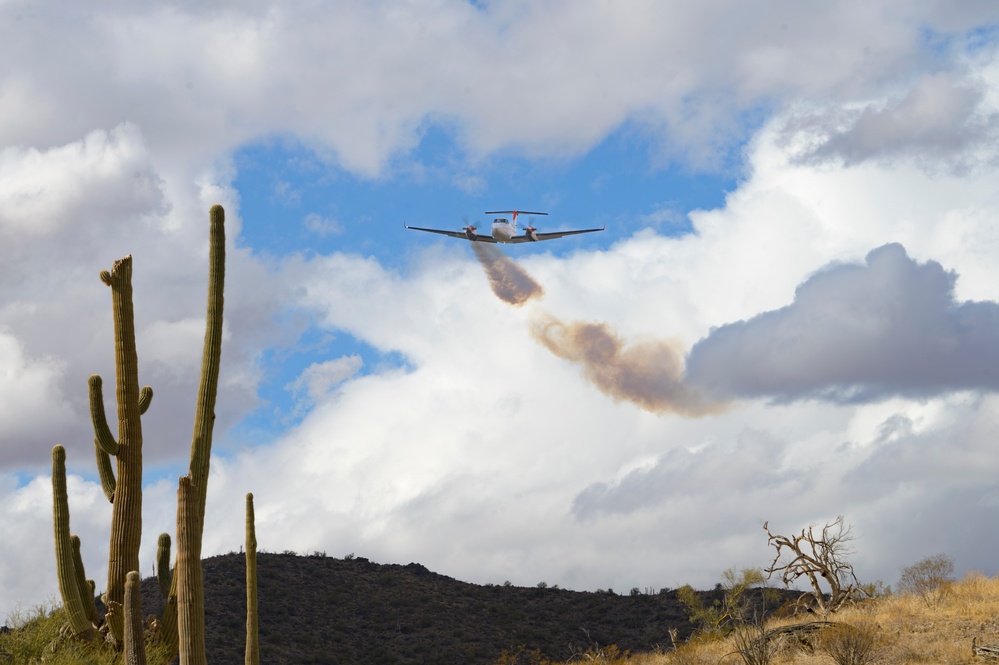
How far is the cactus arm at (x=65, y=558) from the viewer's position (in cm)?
1838

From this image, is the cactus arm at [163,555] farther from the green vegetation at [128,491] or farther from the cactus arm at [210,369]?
the cactus arm at [210,369]

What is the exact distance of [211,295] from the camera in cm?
1853

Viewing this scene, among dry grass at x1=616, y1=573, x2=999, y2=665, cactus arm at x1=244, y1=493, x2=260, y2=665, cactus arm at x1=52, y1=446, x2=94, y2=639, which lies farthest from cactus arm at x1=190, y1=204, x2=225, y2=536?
dry grass at x1=616, y1=573, x2=999, y2=665

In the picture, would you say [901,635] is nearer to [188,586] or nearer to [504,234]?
[188,586]

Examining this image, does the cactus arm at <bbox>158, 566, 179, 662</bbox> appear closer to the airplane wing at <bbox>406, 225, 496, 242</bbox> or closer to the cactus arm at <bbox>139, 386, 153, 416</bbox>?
the cactus arm at <bbox>139, 386, 153, 416</bbox>

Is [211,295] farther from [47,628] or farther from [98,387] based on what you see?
[47,628]

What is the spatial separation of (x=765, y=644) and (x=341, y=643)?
32.7 meters

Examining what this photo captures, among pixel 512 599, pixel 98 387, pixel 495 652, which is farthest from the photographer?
pixel 512 599

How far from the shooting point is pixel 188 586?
16094mm

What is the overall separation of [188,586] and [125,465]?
296 cm

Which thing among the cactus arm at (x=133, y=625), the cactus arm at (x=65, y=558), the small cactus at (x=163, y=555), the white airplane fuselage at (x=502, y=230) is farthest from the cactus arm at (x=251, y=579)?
the white airplane fuselage at (x=502, y=230)

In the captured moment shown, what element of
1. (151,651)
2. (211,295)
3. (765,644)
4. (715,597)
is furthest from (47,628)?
(715,597)

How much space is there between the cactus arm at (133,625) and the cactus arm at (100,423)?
2228mm

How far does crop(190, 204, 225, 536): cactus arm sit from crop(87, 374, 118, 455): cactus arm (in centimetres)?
150
